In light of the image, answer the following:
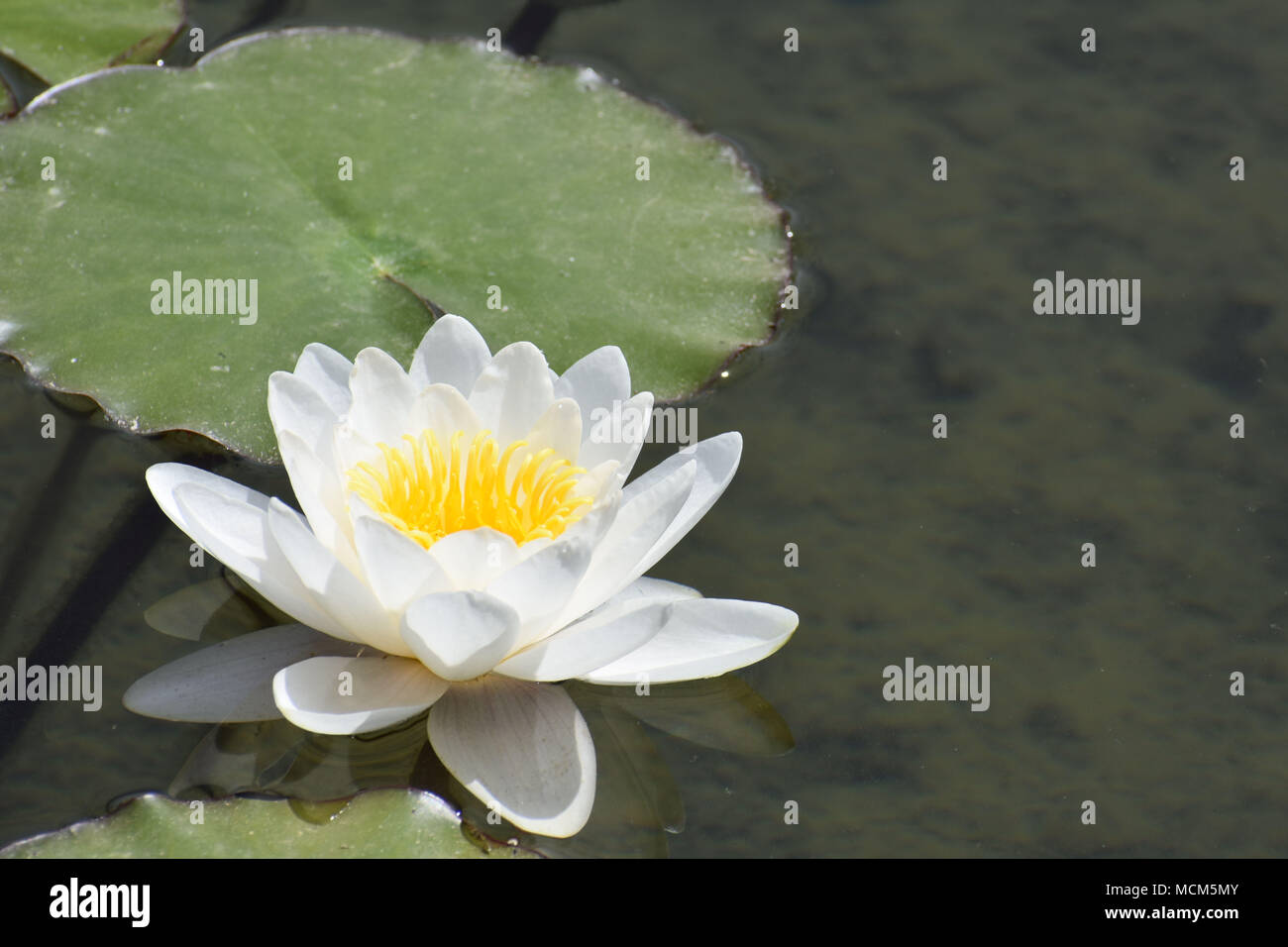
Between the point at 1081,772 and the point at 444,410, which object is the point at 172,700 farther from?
the point at 1081,772

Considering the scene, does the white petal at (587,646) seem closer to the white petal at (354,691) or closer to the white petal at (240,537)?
the white petal at (354,691)

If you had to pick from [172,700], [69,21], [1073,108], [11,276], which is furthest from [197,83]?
[1073,108]

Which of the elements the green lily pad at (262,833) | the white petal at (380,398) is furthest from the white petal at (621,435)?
the green lily pad at (262,833)

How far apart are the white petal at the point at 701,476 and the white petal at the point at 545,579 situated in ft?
1.17

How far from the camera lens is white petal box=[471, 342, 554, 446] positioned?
269 centimetres

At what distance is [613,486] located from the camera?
8.33 ft

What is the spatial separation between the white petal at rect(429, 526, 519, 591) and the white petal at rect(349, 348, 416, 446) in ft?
1.24

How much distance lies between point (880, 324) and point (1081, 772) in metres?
1.46

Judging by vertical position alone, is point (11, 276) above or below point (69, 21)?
below

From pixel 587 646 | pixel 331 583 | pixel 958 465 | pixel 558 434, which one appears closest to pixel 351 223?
pixel 558 434

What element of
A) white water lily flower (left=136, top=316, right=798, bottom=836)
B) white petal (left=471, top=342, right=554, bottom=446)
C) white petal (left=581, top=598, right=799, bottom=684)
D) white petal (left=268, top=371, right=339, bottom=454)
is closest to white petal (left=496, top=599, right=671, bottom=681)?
white water lily flower (left=136, top=316, right=798, bottom=836)

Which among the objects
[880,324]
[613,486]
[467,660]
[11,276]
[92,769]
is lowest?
[92,769]

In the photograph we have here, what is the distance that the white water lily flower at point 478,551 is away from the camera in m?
A: 2.37
